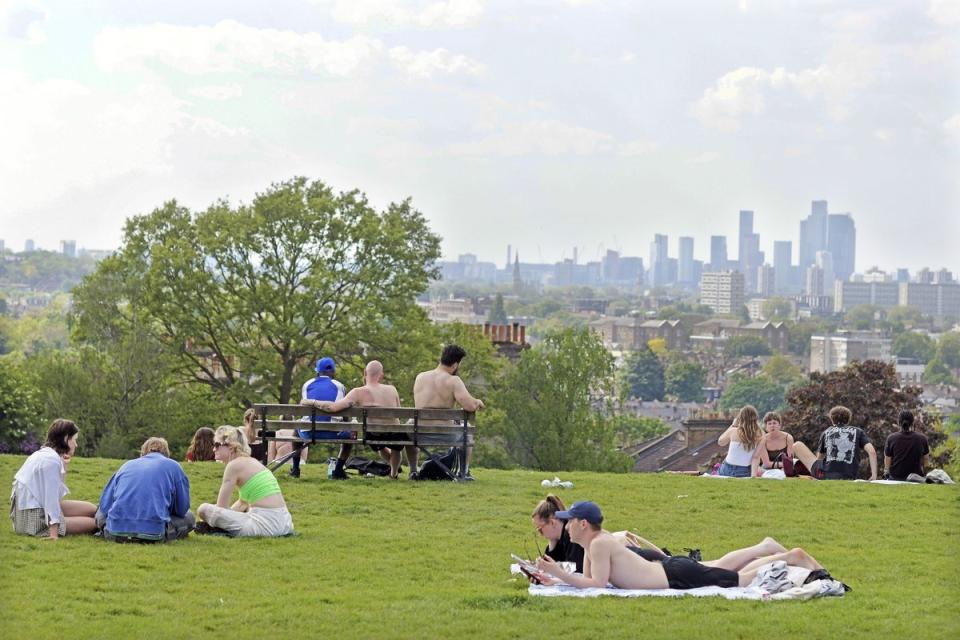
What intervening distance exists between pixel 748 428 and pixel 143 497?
29.1 ft

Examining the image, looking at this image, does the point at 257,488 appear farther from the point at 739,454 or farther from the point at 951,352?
the point at 951,352

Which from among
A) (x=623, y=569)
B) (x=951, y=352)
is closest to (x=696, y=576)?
(x=623, y=569)

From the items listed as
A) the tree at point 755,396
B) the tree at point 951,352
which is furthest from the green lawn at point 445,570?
the tree at point 755,396

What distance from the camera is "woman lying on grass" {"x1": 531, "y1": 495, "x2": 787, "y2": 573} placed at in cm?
1090

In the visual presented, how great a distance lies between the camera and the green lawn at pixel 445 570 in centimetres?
939

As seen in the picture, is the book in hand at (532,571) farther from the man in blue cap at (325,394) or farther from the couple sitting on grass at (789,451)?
the couple sitting on grass at (789,451)

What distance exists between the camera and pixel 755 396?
190875 millimetres

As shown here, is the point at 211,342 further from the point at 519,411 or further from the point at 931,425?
the point at 931,425

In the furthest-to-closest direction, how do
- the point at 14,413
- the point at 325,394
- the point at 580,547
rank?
the point at 14,413 < the point at 325,394 < the point at 580,547

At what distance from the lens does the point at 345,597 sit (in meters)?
10.2

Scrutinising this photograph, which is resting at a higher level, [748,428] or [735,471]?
[748,428]

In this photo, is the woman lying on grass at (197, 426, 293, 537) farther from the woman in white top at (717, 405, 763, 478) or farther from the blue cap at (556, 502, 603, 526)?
the woman in white top at (717, 405, 763, 478)

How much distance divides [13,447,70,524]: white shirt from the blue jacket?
18.0 inches

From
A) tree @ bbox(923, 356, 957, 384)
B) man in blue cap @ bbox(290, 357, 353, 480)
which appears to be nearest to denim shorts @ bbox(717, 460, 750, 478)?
man in blue cap @ bbox(290, 357, 353, 480)
